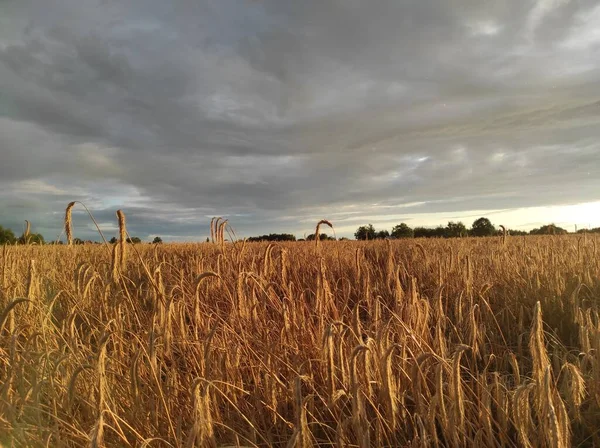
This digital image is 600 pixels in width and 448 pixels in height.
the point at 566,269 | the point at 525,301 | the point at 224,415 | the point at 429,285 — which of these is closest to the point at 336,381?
the point at 224,415

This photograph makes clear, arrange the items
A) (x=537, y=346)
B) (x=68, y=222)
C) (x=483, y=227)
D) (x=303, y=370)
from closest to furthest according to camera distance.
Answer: (x=537, y=346)
(x=303, y=370)
(x=68, y=222)
(x=483, y=227)

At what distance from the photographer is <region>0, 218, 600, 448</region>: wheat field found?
75.6 inches

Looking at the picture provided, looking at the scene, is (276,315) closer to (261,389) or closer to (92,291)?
(261,389)

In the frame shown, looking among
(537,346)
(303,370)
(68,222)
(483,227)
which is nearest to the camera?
(537,346)

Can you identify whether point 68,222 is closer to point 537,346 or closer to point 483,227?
point 537,346

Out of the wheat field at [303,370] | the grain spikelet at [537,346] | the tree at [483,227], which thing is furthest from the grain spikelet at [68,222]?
the tree at [483,227]

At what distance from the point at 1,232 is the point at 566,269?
113 ft

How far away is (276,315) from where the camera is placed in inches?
166

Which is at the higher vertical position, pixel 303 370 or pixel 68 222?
pixel 68 222

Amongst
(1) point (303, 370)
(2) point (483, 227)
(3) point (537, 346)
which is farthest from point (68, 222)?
(2) point (483, 227)

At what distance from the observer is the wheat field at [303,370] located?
192cm

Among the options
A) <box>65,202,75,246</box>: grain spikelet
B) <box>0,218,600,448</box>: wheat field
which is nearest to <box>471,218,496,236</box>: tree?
<box>0,218,600,448</box>: wheat field

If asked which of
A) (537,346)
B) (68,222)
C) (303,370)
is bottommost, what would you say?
(303,370)

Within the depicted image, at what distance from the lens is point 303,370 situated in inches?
113
